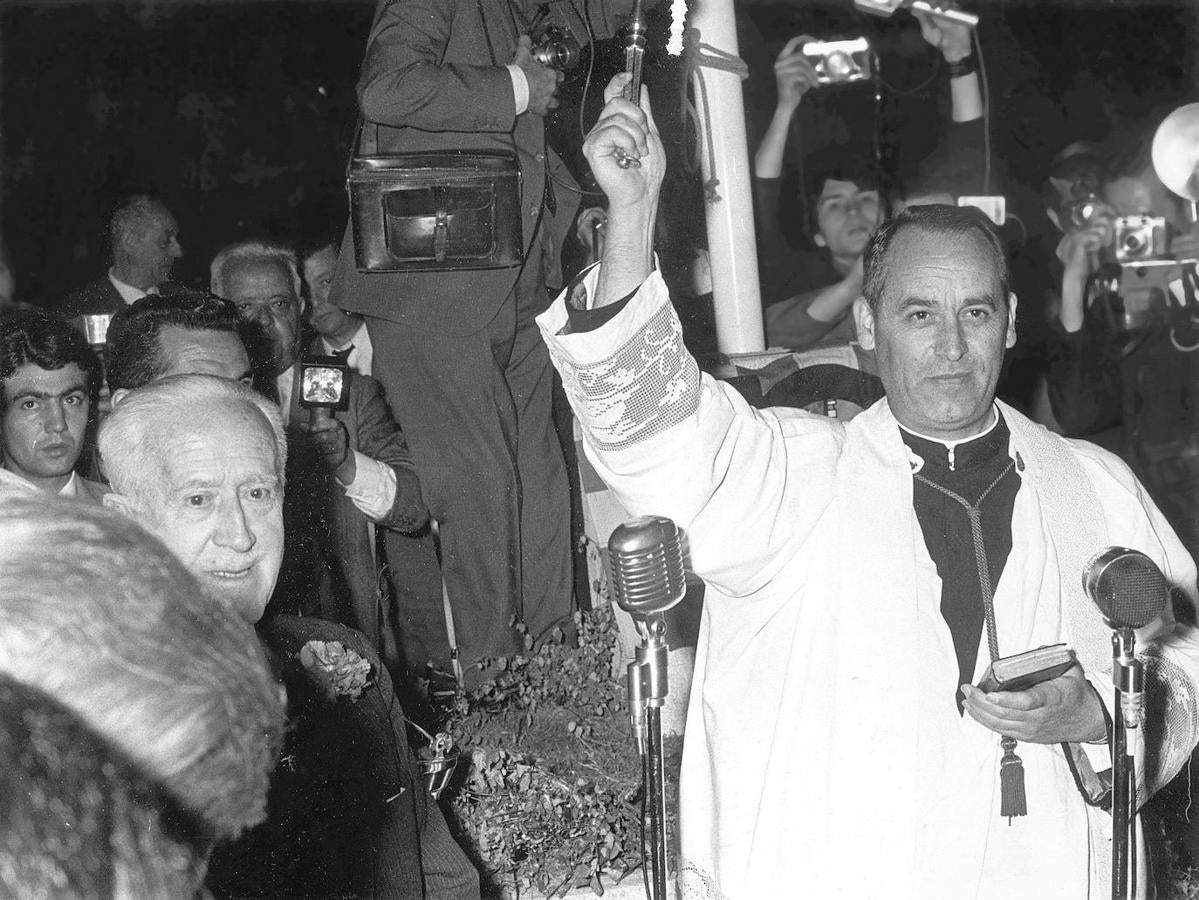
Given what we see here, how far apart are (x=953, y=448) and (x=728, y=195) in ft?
7.60

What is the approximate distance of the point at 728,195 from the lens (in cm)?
465

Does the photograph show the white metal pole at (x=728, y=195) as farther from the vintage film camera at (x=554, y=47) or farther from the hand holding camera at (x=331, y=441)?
the hand holding camera at (x=331, y=441)

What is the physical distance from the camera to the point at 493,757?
3.29 meters

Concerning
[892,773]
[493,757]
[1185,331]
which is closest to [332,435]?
[493,757]

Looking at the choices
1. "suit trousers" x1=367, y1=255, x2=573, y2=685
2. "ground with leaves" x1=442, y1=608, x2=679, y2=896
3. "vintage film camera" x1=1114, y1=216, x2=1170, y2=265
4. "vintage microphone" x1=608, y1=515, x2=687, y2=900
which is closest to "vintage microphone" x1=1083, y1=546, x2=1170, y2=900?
"vintage microphone" x1=608, y1=515, x2=687, y2=900

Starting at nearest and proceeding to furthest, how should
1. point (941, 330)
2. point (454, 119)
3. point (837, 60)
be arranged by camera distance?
point (941, 330), point (454, 119), point (837, 60)

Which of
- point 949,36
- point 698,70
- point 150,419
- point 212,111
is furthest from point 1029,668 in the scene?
point 212,111

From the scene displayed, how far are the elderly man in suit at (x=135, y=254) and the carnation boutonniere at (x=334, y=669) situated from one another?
2.73 meters

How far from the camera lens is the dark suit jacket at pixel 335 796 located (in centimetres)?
216

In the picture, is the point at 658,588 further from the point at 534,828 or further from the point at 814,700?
the point at 534,828

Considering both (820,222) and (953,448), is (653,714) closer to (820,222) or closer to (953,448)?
(953,448)

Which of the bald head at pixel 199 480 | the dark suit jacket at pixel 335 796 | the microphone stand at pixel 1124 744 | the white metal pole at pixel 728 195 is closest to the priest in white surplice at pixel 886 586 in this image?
the microphone stand at pixel 1124 744

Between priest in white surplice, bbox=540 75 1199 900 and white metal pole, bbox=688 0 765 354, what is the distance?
206 cm

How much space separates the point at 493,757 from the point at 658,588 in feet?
5.34
